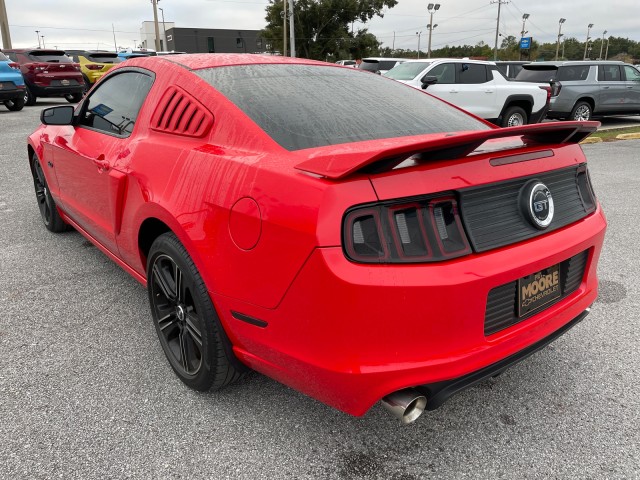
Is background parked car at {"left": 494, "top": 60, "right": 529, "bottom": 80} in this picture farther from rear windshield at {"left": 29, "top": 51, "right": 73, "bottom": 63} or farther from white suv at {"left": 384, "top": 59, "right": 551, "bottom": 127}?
rear windshield at {"left": 29, "top": 51, "right": 73, "bottom": 63}

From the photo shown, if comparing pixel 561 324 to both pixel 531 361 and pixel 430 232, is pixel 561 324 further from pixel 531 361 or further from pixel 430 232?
pixel 430 232

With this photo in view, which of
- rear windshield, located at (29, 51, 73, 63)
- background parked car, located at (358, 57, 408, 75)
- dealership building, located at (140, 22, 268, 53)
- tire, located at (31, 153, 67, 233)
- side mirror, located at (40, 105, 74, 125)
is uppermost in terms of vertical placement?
dealership building, located at (140, 22, 268, 53)

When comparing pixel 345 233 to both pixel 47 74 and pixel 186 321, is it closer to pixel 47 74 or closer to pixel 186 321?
pixel 186 321

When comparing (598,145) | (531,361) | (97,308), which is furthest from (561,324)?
(598,145)

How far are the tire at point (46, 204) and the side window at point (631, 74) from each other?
14.7 metres

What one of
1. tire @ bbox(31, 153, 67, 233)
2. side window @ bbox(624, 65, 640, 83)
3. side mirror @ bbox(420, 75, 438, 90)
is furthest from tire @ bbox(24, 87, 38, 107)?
side window @ bbox(624, 65, 640, 83)

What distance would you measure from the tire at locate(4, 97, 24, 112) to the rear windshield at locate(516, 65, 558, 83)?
13544mm

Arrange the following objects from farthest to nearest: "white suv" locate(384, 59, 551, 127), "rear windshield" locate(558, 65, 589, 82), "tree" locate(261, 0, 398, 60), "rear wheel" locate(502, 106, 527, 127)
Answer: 1. "tree" locate(261, 0, 398, 60)
2. "rear windshield" locate(558, 65, 589, 82)
3. "rear wheel" locate(502, 106, 527, 127)
4. "white suv" locate(384, 59, 551, 127)

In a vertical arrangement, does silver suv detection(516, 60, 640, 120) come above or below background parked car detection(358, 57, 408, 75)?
below

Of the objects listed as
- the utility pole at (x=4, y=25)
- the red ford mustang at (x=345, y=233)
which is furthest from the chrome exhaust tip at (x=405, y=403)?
the utility pole at (x=4, y=25)

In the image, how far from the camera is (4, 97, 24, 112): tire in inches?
565

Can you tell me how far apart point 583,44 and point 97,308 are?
130319 mm

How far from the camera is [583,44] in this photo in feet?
365

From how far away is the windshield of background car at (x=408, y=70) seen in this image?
35.6ft
